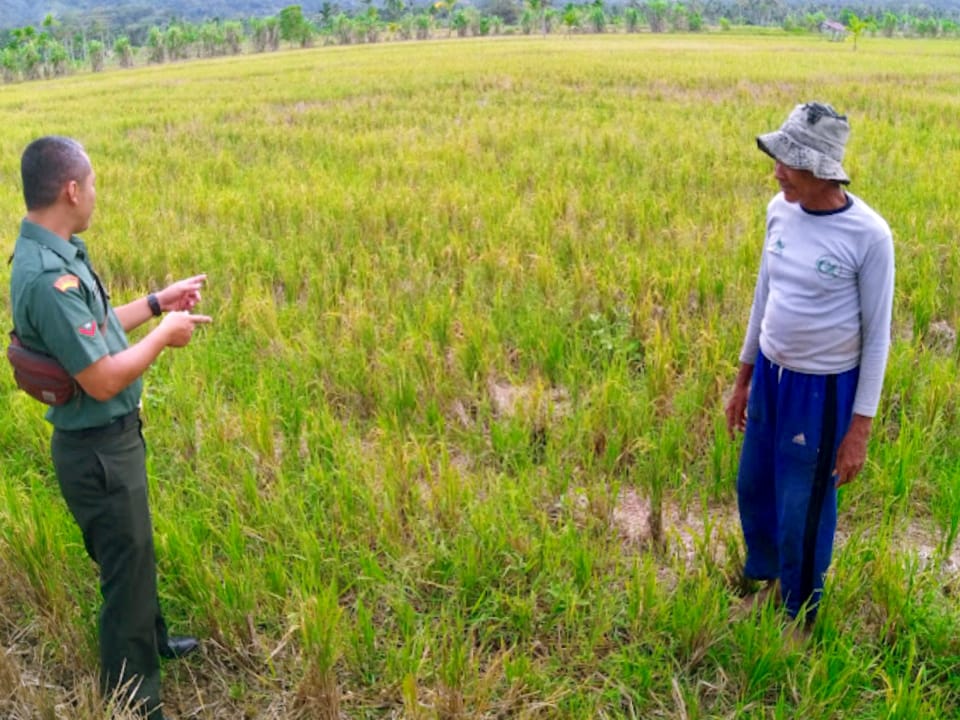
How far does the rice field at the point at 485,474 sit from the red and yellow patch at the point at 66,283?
103cm

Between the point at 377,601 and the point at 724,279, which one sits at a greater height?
the point at 724,279

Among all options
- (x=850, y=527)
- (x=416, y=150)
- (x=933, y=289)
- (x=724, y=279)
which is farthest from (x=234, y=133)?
(x=850, y=527)

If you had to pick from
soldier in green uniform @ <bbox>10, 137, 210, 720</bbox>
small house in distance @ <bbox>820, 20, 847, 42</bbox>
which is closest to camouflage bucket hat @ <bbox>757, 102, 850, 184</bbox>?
soldier in green uniform @ <bbox>10, 137, 210, 720</bbox>

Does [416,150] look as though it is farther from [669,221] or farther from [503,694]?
[503,694]

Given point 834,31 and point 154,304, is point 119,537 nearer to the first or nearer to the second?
point 154,304

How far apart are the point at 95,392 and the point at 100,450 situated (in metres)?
0.21

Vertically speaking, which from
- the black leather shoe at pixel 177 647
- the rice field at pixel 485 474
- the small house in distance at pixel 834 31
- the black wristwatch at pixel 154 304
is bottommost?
the black leather shoe at pixel 177 647

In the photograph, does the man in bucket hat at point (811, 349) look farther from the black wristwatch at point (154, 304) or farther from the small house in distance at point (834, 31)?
the small house in distance at point (834, 31)

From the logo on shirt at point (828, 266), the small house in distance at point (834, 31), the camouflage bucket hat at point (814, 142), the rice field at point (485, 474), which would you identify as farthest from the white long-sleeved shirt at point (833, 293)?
the small house in distance at point (834, 31)

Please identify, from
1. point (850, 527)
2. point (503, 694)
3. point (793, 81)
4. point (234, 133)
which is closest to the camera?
point (503, 694)

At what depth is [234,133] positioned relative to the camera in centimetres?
1170

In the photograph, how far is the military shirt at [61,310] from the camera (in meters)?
1.83

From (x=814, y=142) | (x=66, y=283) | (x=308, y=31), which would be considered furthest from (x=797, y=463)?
(x=308, y=31)

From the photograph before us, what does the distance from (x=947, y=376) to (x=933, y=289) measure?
117cm
